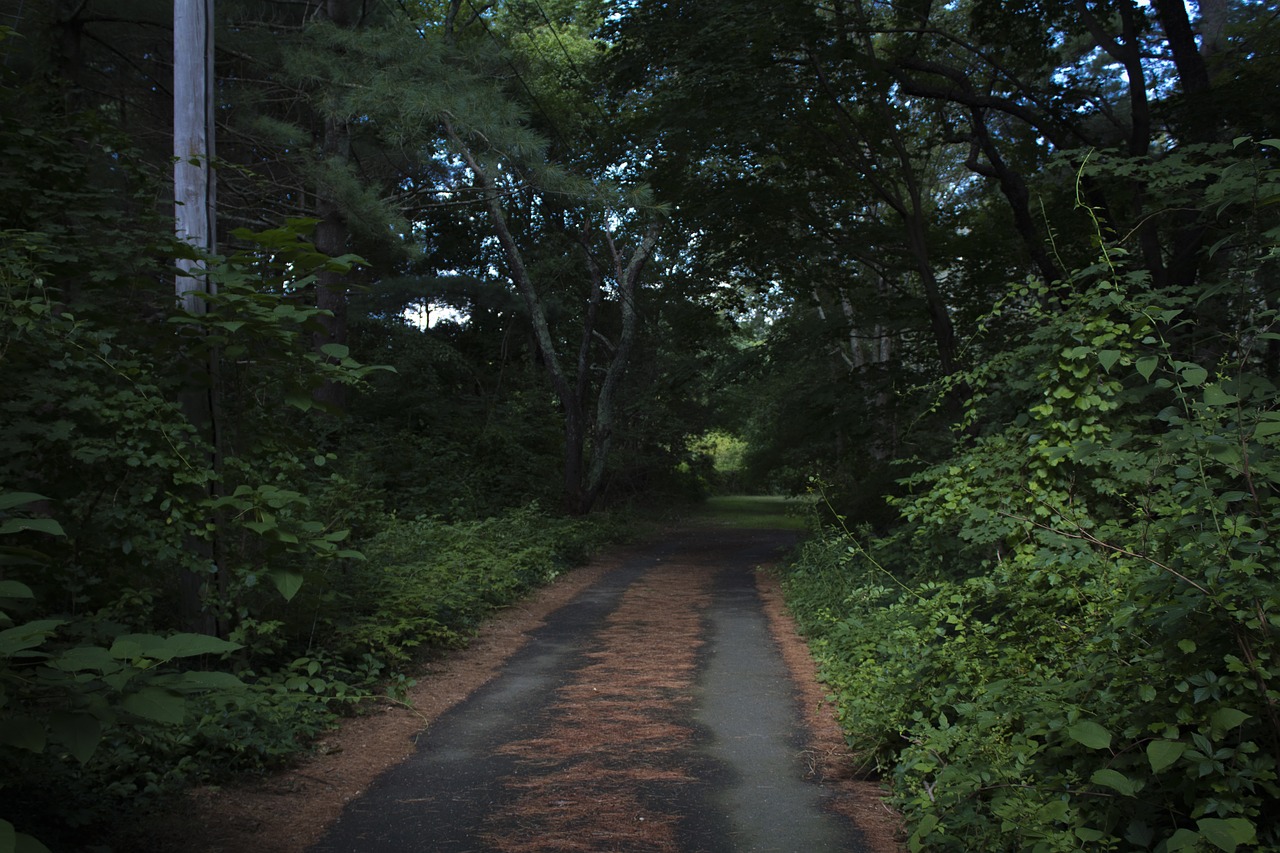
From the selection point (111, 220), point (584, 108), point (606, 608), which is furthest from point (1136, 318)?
point (584, 108)

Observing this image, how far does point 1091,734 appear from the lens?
3203 millimetres

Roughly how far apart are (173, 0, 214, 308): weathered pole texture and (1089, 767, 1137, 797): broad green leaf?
598 cm

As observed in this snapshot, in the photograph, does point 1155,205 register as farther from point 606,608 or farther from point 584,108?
point 584,108

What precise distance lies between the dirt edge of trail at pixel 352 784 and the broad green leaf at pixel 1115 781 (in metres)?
1.37

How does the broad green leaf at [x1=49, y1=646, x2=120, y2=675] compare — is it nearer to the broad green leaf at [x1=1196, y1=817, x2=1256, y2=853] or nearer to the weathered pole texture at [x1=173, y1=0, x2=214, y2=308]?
the broad green leaf at [x1=1196, y1=817, x2=1256, y2=853]

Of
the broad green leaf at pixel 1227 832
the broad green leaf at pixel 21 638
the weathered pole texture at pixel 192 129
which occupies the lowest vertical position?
the broad green leaf at pixel 1227 832

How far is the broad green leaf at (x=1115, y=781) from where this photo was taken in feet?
9.92

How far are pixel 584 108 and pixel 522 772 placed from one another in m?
17.0

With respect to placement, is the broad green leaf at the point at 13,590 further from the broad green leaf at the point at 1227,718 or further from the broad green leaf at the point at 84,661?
the broad green leaf at the point at 1227,718

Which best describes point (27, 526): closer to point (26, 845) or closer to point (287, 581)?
point (26, 845)

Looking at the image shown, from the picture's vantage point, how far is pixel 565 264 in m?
22.6

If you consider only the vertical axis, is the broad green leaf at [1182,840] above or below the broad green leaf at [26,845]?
below

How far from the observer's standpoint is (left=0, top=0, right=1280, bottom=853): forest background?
337 cm

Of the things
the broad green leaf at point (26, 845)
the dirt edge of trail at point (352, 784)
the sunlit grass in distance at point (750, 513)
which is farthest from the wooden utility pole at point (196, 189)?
the sunlit grass in distance at point (750, 513)
